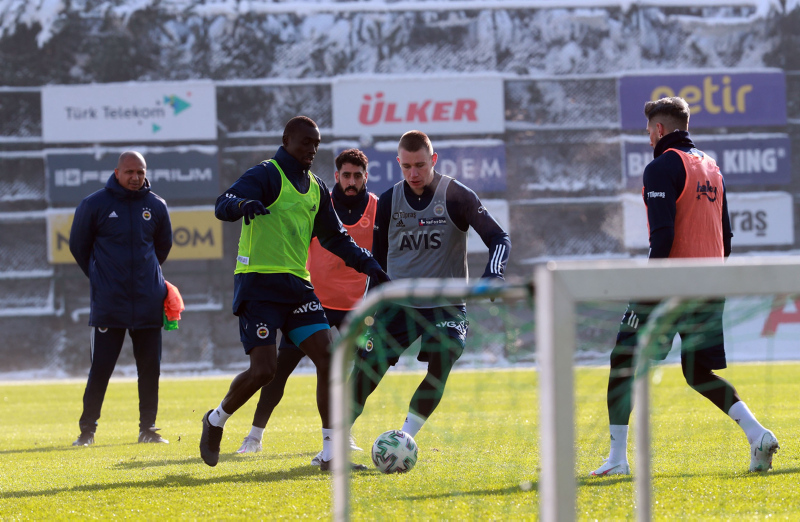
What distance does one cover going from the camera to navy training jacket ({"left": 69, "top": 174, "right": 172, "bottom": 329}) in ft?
25.6

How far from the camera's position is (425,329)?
5.76 meters

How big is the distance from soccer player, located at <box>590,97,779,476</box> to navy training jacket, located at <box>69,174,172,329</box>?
13.2ft

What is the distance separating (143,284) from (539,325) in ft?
19.1

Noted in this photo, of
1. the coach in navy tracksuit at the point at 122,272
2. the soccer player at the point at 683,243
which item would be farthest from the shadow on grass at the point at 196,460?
the soccer player at the point at 683,243

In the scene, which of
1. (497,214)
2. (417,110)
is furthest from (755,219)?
(417,110)

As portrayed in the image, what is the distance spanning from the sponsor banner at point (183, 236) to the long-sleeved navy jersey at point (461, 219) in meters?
15.1

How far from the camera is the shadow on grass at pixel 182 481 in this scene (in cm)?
504

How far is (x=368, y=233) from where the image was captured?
752 cm

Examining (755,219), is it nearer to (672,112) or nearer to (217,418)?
(672,112)

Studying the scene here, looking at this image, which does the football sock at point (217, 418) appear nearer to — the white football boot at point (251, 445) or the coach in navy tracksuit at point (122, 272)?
the white football boot at point (251, 445)

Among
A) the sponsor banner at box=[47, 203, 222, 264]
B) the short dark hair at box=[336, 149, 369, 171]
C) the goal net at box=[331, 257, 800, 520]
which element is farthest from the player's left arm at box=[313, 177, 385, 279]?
the sponsor banner at box=[47, 203, 222, 264]

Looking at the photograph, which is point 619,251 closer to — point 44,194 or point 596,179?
point 596,179

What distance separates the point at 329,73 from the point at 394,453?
17256 millimetres

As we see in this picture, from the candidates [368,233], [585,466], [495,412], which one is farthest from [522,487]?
[495,412]
